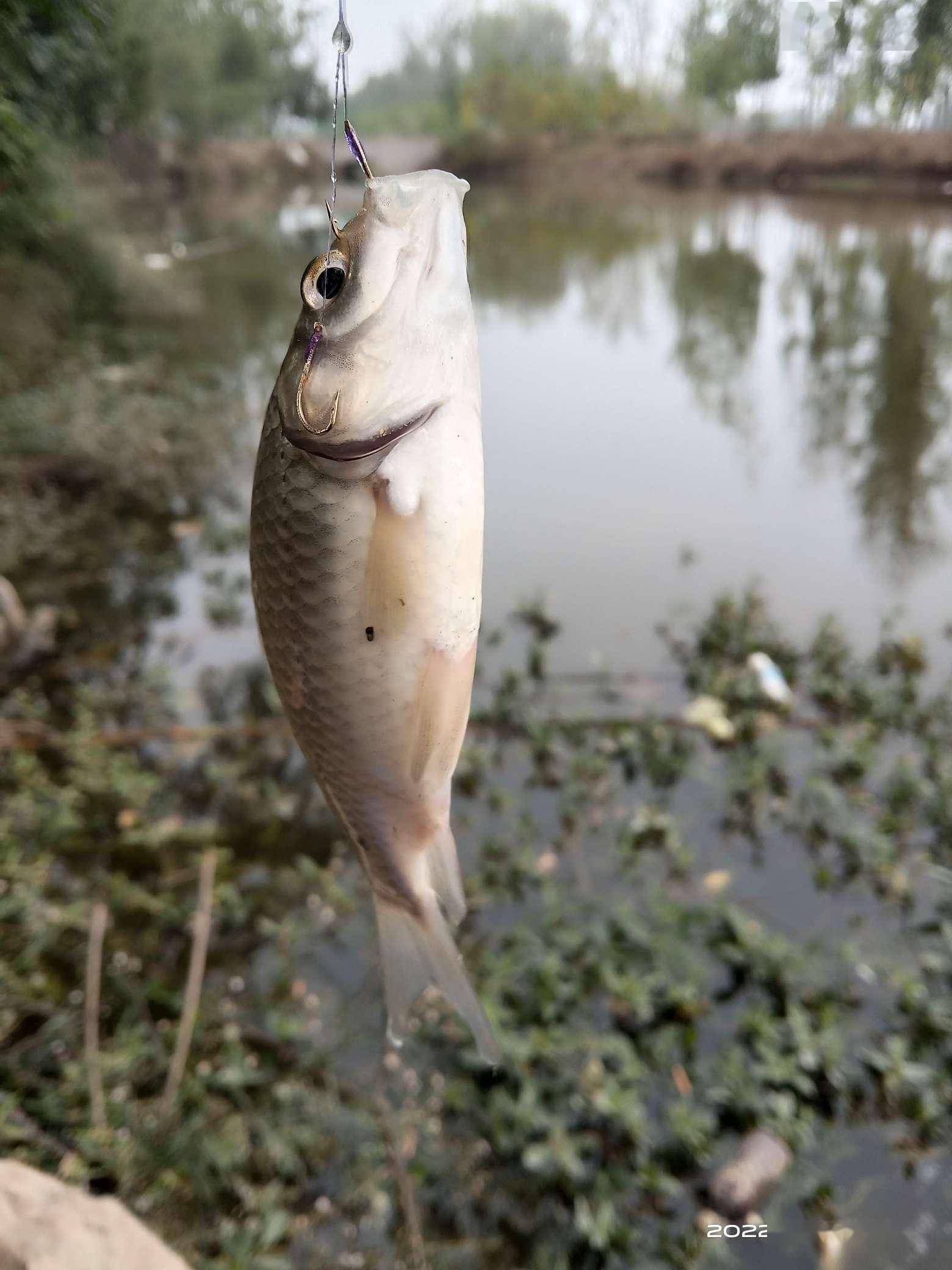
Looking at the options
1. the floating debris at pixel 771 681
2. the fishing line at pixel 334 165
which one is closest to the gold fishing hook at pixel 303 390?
the fishing line at pixel 334 165

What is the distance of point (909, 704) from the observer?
9.89ft

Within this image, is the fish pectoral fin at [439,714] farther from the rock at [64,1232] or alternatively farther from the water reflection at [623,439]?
the water reflection at [623,439]

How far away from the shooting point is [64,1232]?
1.19m

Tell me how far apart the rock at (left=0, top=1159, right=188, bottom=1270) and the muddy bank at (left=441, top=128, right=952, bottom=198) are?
397 centimetres

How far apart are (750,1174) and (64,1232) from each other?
121 centimetres

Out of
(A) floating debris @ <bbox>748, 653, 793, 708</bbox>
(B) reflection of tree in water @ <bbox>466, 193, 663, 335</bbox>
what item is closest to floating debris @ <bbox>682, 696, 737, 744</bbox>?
(A) floating debris @ <bbox>748, 653, 793, 708</bbox>

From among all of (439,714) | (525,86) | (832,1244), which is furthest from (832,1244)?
(525,86)

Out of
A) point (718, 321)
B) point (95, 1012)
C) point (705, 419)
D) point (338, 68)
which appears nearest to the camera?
point (338, 68)

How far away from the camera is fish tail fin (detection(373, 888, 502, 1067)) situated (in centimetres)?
87

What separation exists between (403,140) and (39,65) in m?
8.45

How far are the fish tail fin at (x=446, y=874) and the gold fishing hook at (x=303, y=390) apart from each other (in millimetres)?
394

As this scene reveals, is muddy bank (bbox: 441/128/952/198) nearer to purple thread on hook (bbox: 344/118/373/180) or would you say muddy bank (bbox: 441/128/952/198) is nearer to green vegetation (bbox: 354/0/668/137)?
green vegetation (bbox: 354/0/668/137)

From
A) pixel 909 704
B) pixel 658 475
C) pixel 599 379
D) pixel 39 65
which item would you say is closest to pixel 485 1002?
pixel 909 704

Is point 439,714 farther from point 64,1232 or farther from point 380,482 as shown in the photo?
point 64,1232
